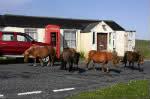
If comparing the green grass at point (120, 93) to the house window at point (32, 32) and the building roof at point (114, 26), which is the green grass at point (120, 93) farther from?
the building roof at point (114, 26)

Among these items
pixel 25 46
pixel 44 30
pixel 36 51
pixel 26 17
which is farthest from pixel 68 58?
pixel 26 17

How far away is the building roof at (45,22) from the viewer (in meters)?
32.8

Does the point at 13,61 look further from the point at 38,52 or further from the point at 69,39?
the point at 69,39

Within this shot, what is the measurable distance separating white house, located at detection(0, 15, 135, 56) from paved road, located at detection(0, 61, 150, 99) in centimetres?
1231

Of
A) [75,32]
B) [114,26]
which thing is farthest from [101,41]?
[114,26]

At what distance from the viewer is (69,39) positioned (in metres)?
35.1

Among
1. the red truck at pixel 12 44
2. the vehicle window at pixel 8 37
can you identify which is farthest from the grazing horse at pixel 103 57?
Result: the vehicle window at pixel 8 37

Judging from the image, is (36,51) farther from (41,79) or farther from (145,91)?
(145,91)

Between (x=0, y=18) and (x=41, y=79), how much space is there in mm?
17242

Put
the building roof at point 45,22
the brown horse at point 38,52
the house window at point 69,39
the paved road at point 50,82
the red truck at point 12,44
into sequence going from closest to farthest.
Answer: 1. the paved road at point 50,82
2. the brown horse at point 38,52
3. the red truck at point 12,44
4. the building roof at point 45,22
5. the house window at point 69,39

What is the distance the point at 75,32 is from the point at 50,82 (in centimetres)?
1996

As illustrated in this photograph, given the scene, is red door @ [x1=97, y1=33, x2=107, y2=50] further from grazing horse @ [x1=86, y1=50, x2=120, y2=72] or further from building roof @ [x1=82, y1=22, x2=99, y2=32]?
grazing horse @ [x1=86, y1=50, x2=120, y2=72]

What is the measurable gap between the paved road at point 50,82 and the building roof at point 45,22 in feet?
42.6

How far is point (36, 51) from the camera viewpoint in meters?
22.5
